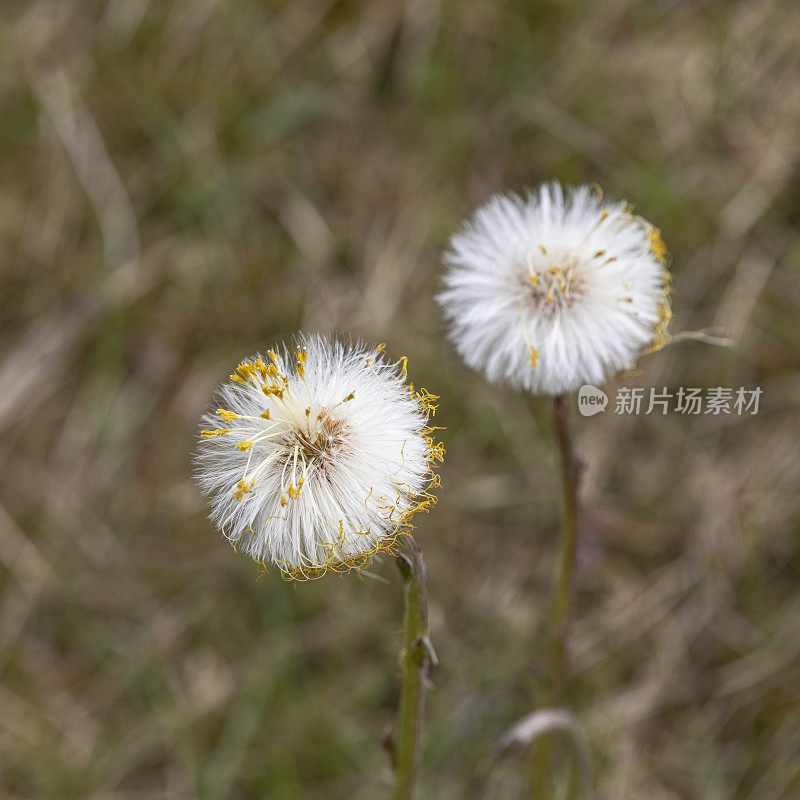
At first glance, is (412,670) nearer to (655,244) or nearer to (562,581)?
(562,581)

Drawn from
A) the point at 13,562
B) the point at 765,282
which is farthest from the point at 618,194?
the point at 13,562

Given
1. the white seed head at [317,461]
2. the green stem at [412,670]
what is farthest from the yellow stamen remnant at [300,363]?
the green stem at [412,670]

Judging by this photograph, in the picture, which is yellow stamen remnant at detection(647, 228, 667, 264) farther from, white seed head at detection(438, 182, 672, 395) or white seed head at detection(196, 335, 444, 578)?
white seed head at detection(196, 335, 444, 578)

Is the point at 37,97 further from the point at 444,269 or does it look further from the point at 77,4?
the point at 444,269

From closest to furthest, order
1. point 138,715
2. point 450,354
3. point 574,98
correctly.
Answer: point 138,715 → point 450,354 → point 574,98

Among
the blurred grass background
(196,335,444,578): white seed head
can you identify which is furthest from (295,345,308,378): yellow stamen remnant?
the blurred grass background
